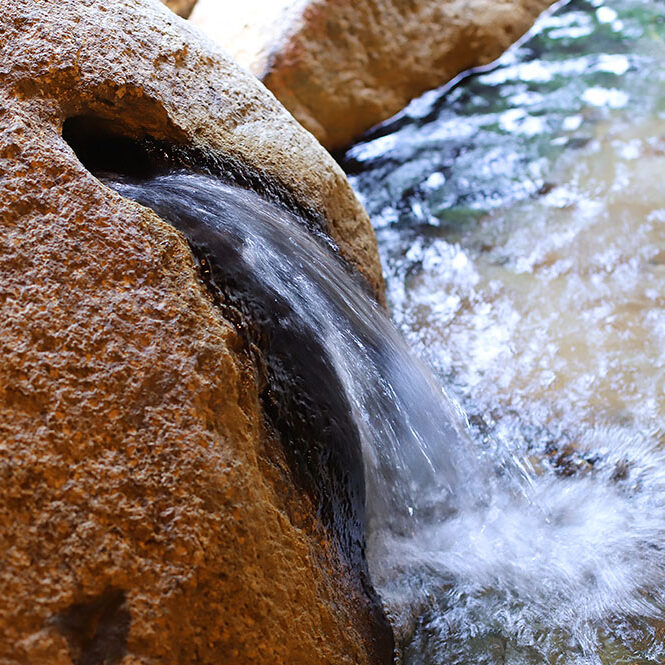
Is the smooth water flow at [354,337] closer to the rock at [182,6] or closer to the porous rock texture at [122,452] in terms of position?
the porous rock texture at [122,452]

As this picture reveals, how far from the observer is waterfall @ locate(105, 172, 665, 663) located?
5.87 feet

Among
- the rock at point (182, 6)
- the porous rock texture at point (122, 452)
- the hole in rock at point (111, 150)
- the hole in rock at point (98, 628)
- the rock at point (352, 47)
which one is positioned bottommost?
the hole in rock at point (98, 628)

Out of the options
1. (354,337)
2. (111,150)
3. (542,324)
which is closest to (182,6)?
(111,150)

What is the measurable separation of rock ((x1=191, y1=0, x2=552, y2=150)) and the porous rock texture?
200cm

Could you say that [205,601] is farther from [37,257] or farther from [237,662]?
[37,257]

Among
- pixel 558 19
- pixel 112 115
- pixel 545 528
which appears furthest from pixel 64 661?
pixel 558 19

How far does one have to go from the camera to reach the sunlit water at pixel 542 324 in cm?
188

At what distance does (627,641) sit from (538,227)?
6.15 ft

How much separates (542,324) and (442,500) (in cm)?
89

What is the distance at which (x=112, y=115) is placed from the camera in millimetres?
1818

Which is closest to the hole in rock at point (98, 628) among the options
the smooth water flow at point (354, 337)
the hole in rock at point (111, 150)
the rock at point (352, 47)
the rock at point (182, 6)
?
the smooth water flow at point (354, 337)

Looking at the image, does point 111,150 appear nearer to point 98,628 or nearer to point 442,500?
point 98,628

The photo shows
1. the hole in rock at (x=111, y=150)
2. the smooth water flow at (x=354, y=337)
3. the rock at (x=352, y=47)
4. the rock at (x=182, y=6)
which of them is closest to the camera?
the smooth water flow at (x=354, y=337)

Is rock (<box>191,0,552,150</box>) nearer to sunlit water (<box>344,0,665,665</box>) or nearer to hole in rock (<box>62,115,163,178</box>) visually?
sunlit water (<box>344,0,665,665</box>)
